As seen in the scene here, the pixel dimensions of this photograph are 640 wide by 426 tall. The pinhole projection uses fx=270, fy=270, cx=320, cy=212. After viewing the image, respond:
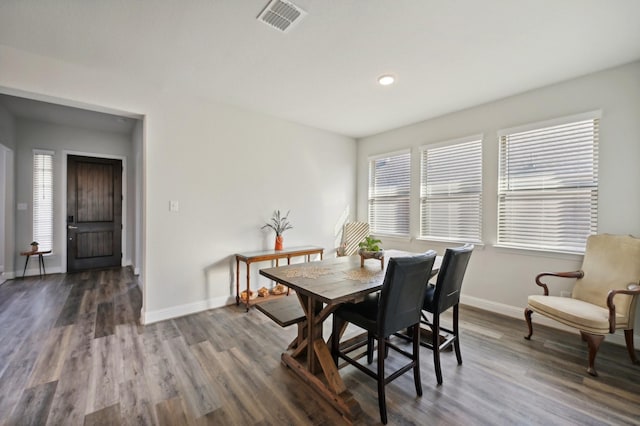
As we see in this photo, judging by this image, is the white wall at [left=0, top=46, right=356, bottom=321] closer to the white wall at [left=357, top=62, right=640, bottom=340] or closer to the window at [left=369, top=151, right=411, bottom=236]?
the window at [left=369, top=151, right=411, bottom=236]

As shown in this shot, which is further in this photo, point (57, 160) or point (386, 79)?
point (57, 160)

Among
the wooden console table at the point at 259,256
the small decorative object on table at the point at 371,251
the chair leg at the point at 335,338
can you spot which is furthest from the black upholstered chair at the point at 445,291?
the wooden console table at the point at 259,256

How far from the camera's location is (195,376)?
2.02m

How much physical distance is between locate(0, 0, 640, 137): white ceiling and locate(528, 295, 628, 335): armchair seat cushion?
2191mm

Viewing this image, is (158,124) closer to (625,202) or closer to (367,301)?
(367,301)

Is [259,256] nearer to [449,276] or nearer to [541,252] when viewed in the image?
[449,276]

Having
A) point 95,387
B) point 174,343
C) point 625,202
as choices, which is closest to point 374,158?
point 625,202

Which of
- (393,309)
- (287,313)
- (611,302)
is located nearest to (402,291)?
(393,309)

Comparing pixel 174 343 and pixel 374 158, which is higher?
pixel 374 158

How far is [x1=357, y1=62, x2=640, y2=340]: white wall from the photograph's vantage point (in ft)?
8.26

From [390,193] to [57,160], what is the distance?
6.01 metres

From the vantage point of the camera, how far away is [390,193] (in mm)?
4590

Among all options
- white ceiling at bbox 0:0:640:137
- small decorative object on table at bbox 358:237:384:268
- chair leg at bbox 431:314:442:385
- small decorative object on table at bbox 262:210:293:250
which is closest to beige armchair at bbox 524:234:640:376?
chair leg at bbox 431:314:442:385

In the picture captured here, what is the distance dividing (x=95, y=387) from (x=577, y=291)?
13.6ft
